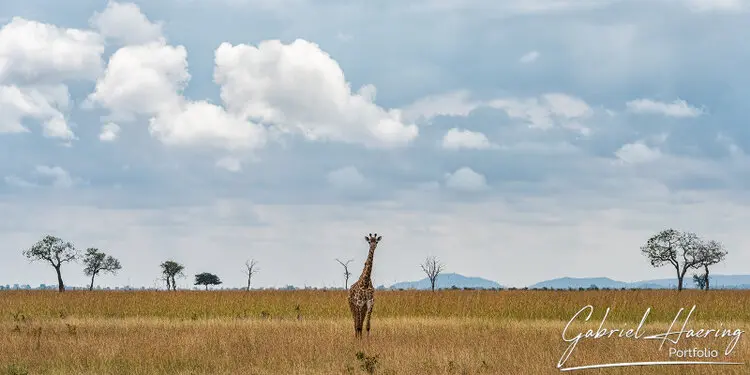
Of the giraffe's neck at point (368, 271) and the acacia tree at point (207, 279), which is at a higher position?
the acacia tree at point (207, 279)

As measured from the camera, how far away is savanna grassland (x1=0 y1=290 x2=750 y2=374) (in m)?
15.3

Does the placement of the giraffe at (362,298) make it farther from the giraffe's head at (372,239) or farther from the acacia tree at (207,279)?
the acacia tree at (207,279)

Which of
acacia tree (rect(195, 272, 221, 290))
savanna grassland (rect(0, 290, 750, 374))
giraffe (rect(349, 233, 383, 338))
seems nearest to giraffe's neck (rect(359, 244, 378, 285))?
giraffe (rect(349, 233, 383, 338))

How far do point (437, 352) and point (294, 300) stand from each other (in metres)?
20.1

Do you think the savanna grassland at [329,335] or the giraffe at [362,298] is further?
the giraffe at [362,298]

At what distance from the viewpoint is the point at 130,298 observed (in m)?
36.9

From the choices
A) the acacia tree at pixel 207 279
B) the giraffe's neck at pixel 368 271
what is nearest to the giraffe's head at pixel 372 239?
the giraffe's neck at pixel 368 271

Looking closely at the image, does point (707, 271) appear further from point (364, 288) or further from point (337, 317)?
point (364, 288)

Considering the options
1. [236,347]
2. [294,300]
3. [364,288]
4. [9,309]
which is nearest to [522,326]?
[364,288]

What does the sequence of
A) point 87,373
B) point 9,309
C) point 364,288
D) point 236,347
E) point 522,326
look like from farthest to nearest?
1. point 9,309
2. point 522,326
3. point 364,288
4. point 236,347
5. point 87,373

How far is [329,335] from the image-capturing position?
2108 centimetres

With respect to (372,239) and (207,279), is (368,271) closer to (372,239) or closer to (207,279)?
(372,239)

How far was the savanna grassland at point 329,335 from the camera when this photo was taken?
50.1 ft

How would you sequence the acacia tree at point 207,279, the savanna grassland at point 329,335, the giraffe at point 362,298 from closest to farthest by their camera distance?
the savanna grassland at point 329,335, the giraffe at point 362,298, the acacia tree at point 207,279
